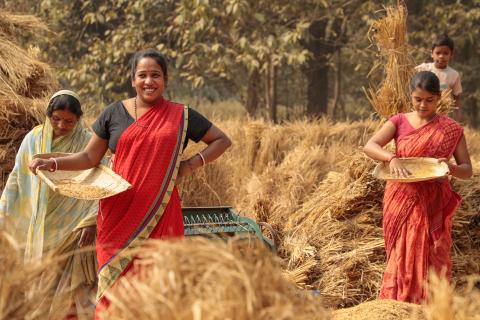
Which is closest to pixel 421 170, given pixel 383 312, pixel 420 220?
pixel 420 220

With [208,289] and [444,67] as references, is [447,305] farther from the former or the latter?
[444,67]

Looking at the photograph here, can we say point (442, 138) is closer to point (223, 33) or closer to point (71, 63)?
point (223, 33)

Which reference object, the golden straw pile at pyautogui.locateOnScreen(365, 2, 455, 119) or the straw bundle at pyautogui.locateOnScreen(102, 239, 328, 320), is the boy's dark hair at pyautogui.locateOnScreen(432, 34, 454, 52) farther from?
the straw bundle at pyautogui.locateOnScreen(102, 239, 328, 320)

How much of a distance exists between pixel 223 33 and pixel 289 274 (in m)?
7.63

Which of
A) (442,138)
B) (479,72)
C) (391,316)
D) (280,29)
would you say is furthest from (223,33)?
(391,316)

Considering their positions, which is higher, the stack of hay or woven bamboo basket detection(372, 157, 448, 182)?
the stack of hay

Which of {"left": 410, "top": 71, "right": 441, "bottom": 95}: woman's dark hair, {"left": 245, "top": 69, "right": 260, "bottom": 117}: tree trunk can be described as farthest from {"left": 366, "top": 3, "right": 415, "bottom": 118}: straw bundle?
{"left": 245, "top": 69, "right": 260, "bottom": 117}: tree trunk

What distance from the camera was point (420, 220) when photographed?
13.7ft

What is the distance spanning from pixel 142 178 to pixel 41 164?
52cm

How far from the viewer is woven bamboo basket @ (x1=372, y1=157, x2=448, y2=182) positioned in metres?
3.98

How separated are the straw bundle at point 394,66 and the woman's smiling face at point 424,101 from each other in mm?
865

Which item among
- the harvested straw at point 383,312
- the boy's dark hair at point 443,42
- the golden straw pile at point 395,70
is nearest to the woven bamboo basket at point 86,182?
the harvested straw at point 383,312

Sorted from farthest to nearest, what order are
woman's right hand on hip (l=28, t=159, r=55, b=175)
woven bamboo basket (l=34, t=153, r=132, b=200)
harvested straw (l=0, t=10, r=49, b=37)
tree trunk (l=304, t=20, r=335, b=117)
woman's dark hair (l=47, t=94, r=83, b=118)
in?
1. tree trunk (l=304, t=20, r=335, b=117)
2. harvested straw (l=0, t=10, r=49, b=37)
3. woman's dark hair (l=47, t=94, r=83, b=118)
4. woman's right hand on hip (l=28, t=159, r=55, b=175)
5. woven bamboo basket (l=34, t=153, r=132, b=200)

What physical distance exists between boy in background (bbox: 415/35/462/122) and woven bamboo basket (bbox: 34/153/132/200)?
3201 mm
